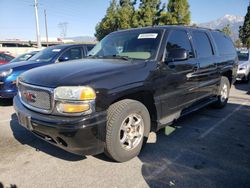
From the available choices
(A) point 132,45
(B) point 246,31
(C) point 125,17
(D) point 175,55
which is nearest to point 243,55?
(D) point 175,55

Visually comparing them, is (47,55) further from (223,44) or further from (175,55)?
(223,44)

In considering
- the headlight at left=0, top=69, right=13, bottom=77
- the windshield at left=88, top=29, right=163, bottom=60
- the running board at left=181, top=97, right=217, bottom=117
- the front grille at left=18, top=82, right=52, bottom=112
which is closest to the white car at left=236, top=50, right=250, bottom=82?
the running board at left=181, top=97, right=217, bottom=117

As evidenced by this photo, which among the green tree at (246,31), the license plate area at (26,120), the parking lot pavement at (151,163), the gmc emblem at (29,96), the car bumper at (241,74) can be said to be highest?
the green tree at (246,31)

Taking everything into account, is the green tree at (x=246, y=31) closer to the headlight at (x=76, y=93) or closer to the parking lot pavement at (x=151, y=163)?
the parking lot pavement at (x=151, y=163)

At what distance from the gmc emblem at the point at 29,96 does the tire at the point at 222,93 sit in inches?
173

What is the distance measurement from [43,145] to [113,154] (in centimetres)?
144

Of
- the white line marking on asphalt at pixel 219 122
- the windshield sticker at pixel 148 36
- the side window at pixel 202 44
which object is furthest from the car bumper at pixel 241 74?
the windshield sticker at pixel 148 36

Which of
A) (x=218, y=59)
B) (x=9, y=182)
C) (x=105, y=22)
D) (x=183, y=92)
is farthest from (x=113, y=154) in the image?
(x=105, y=22)

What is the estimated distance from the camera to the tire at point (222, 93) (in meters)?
5.86

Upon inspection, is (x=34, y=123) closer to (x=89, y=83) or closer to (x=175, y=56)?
(x=89, y=83)

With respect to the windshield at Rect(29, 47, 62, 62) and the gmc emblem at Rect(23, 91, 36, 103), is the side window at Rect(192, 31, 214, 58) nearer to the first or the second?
the gmc emblem at Rect(23, 91, 36, 103)

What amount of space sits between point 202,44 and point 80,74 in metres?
3.00

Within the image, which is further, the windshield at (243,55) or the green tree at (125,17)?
the green tree at (125,17)

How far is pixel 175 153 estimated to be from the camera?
3580 mm
